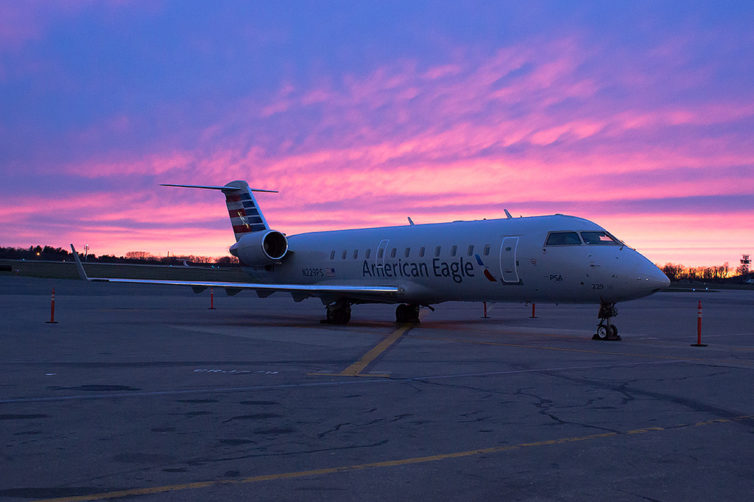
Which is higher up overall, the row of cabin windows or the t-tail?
the t-tail

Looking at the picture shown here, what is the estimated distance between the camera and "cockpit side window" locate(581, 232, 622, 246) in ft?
57.2

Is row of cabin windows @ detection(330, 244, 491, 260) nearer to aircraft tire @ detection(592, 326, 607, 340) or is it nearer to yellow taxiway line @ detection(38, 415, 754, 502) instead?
aircraft tire @ detection(592, 326, 607, 340)

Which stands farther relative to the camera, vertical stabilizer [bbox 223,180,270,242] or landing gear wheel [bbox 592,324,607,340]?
vertical stabilizer [bbox 223,180,270,242]

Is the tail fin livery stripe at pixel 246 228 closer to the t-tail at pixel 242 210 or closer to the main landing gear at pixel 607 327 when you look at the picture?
the t-tail at pixel 242 210

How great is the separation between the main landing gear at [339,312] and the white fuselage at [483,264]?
15.5 inches

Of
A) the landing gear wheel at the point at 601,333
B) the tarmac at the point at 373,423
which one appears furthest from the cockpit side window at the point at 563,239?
the tarmac at the point at 373,423

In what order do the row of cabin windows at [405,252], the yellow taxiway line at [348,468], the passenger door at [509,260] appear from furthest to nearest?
1. the row of cabin windows at [405,252]
2. the passenger door at [509,260]
3. the yellow taxiway line at [348,468]

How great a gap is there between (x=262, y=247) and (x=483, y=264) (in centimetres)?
984

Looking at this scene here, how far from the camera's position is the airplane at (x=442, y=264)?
17.1 metres

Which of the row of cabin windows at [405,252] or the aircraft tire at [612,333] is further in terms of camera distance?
the row of cabin windows at [405,252]

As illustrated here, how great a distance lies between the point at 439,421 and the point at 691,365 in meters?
6.56

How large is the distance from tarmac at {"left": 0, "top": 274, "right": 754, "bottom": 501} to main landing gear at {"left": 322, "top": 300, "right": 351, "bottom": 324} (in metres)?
8.51

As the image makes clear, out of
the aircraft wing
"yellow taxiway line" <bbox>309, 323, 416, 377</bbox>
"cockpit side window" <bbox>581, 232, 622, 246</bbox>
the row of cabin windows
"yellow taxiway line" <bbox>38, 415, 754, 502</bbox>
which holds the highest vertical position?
"cockpit side window" <bbox>581, 232, 622, 246</bbox>

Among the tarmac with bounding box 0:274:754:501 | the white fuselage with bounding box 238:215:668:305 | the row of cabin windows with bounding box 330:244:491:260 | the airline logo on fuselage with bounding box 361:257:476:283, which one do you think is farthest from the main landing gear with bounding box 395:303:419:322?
the tarmac with bounding box 0:274:754:501
